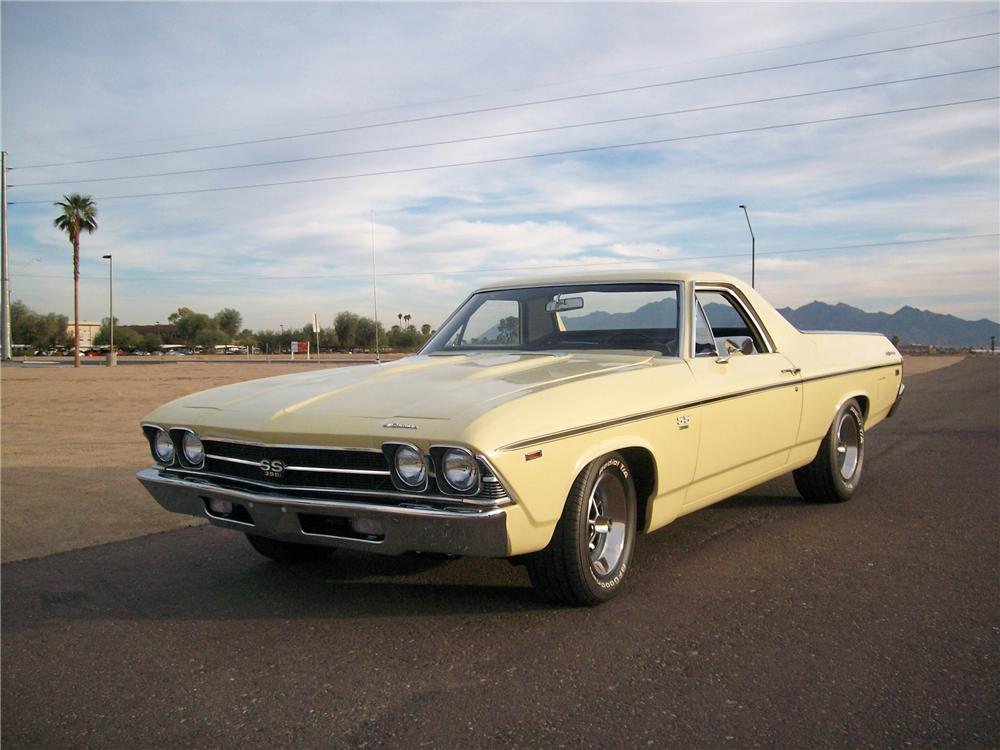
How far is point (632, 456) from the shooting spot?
12.8 ft

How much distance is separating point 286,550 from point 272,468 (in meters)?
1.08

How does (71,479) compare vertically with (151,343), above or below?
below

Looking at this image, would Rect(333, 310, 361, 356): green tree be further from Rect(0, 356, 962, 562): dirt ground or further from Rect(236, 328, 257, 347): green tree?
Rect(0, 356, 962, 562): dirt ground

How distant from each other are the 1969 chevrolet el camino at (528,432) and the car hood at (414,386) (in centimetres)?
1

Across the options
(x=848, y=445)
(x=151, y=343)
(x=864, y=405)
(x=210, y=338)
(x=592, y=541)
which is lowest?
(x=592, y=541)

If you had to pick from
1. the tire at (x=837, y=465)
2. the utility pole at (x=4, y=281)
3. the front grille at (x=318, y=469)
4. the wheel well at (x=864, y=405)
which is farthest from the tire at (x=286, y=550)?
the utility pole at (x=4, y=281)

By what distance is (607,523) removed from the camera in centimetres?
379

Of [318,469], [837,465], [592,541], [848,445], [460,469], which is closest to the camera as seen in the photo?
[460,469]

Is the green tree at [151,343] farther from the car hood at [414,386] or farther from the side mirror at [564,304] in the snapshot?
the car hood at [414,386]

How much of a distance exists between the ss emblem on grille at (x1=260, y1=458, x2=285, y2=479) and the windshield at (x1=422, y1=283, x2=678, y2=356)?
5.90 feet

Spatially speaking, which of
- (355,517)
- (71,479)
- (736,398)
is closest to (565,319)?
(736,398)

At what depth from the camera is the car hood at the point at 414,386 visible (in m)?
3.45

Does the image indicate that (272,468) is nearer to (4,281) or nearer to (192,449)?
(192,449)

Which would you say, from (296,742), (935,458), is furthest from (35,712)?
(935,458)
